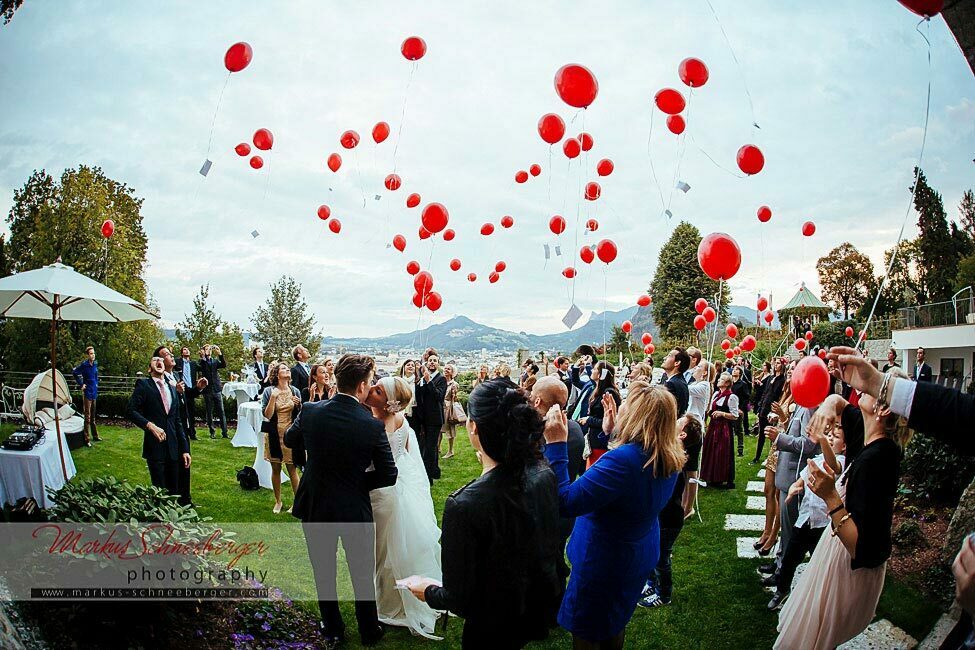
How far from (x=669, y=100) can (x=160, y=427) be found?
21.3 feet

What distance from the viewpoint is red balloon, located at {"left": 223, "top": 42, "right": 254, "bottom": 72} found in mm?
5793

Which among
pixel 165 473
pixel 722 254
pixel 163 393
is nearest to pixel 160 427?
pixel 163 393

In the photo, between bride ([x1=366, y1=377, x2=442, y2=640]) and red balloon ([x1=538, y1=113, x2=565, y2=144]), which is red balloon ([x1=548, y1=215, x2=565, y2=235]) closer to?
red balloon ([x1=538, y1=113, x2=565, y2=144])

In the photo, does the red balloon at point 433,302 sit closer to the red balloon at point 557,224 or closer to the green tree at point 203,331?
the red balloon at point 557,224

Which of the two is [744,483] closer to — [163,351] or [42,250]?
[163,351]

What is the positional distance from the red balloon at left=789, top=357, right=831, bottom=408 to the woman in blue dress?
52.7 inches

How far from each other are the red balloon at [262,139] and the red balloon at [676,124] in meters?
5.53

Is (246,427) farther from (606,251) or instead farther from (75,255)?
(606,251)

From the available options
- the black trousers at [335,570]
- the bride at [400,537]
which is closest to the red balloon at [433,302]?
the bride at [400,537]

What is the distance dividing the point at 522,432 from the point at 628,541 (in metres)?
1.00

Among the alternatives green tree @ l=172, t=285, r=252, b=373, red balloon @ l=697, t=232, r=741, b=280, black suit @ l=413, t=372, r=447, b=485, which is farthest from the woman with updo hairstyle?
green tree @ l=172, t=285, r=252, b=373

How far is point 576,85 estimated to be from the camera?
5258mm

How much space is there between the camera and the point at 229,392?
1231 centimetres

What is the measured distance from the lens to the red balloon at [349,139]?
8.23 m
